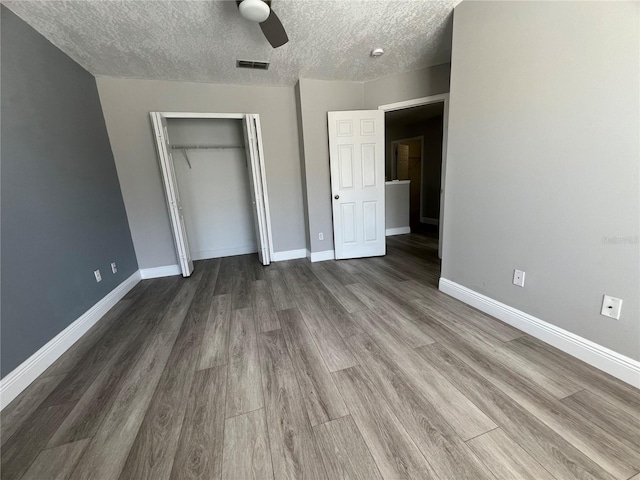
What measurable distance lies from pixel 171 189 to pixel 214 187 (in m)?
0.84

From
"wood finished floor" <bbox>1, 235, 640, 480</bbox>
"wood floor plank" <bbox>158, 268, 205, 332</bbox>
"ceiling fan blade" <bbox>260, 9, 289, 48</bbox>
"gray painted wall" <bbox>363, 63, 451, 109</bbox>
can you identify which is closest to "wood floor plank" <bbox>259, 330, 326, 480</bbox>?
"wood finished floor" <bbox>1, 235, 640, 480</bbox>

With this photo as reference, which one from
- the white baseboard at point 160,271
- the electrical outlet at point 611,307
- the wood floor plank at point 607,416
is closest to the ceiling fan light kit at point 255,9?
the electrical outlet at point 611,307

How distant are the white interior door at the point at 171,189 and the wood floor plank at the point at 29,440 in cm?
202

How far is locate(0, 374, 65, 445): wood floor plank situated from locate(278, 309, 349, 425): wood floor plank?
1470mm

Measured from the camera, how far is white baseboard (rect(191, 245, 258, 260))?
4051 millimetres

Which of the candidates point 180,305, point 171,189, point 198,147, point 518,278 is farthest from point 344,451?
point 198,147

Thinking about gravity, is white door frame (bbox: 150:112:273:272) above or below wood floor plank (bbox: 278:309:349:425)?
above

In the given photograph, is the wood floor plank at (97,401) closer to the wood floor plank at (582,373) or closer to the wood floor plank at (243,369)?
the wood floor plank at (243,369)

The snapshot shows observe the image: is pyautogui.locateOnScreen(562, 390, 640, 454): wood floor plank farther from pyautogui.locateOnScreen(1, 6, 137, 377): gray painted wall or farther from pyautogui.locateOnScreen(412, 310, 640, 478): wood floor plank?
pyautogui.locateOnScreen(1, 6, 137, 377): gray painted wall

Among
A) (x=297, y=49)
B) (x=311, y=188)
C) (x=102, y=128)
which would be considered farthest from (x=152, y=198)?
(x=297, y=49)

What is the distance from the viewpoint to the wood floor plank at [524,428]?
97cm

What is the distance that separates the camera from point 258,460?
1062 millimetres

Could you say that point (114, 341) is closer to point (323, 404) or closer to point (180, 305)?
point (180, 305)

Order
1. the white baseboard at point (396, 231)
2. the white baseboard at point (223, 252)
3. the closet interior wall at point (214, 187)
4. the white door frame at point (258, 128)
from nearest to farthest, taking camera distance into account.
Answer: the white door frame at point (258, 128)
the closet interior wall at point (214, 187)
the white baseboard at point (223, 252)
the white baseboard at point (396, 231)
